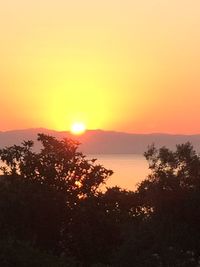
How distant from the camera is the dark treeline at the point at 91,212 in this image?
2761cm

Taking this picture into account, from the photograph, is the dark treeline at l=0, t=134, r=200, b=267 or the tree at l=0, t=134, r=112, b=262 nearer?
the dark treeline at l=0, t=134, r=200, b=267

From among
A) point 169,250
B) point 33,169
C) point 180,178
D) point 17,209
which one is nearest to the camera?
point 169,250

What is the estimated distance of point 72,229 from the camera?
35.4 metres

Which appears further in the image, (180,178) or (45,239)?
(45,239)

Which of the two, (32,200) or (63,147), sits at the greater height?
(63,147)

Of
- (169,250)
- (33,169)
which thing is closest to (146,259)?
(169,250)

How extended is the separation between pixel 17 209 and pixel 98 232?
552 cm

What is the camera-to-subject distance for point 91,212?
118ft

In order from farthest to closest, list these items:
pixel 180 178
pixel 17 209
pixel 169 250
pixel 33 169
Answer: pixel 33 169 < pixel 17 209 < pixel 180 178 < pixel 169 250

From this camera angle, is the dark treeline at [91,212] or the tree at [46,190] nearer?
the dark treeline at [91,212]

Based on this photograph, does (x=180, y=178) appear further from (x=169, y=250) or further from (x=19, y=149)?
(x=19, y=149)

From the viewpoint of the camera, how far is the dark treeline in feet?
90.6

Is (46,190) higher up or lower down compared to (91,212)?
higher up

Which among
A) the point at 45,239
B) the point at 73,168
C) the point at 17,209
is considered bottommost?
the point at 45,239
